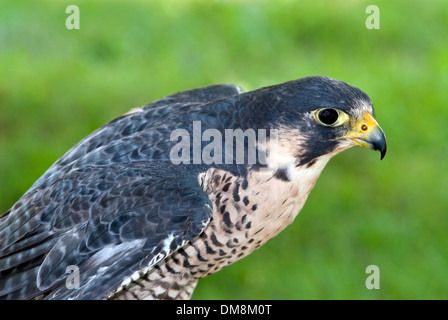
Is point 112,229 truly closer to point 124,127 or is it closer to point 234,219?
point 234,219

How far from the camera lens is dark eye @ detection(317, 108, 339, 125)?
3.38 m

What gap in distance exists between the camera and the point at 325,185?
6.44 meters

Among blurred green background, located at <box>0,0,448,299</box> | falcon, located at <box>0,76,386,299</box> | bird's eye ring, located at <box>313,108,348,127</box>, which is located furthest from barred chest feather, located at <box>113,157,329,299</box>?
blurred green background, located at <box>0,0,448,299</box>

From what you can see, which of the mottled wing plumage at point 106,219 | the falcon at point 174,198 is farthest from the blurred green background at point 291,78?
the mottled wing plumage at point 106,219

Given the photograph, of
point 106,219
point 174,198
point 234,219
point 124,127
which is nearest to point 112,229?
point 106,219

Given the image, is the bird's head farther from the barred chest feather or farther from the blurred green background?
the blurred green background

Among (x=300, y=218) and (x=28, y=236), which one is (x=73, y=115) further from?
(x=28, y=236)

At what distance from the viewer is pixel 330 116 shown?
3393mm

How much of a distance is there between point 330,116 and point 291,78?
13.1 ft

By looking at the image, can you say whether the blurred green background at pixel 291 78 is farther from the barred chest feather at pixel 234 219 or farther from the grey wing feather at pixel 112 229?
the grey wing feather at pixel 112 229

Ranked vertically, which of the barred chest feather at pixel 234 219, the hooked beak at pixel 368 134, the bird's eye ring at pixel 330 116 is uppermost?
the bird's eye ring at pixel 330 116

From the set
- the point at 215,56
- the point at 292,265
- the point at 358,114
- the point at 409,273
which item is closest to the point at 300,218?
the point at 292,265

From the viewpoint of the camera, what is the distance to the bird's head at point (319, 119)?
335 cm

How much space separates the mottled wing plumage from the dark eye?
563mm
